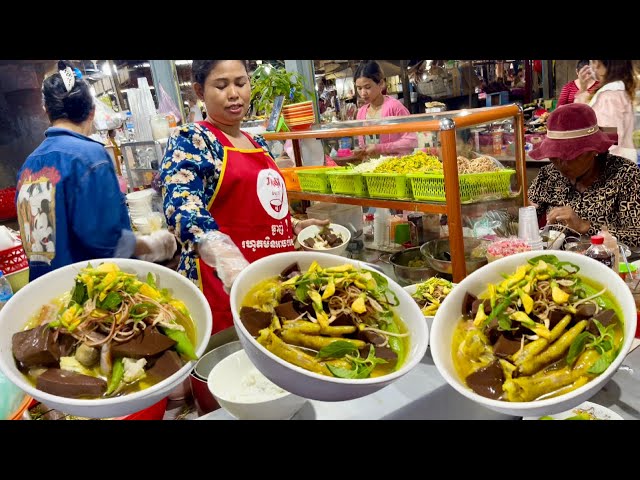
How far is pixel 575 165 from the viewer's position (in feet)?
9.73

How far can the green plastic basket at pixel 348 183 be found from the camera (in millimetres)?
2574

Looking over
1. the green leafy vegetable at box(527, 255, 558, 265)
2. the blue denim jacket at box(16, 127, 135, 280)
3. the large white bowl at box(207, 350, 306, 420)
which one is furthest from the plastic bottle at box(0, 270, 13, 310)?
the green leafy vegetable at box(527, 255, 558, 265)

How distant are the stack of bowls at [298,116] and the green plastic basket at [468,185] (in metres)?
1.30

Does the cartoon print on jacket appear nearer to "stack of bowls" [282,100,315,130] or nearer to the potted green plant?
"stack of bowls" [282,100,315,130]

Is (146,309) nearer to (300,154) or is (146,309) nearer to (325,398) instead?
(325,398)

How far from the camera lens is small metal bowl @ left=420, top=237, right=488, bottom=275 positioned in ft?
6.39

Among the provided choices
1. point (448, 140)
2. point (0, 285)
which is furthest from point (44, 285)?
point (448, 140)

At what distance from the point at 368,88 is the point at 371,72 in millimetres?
155

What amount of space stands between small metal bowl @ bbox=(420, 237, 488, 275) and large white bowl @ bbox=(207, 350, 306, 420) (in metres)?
0.97

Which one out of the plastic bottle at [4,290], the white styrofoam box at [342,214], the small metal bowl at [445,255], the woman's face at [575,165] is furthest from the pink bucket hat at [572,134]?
the plastic bottle at [4,290]

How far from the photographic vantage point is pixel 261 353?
107 centimetres

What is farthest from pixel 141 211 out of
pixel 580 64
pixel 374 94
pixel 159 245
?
pixel 580 64

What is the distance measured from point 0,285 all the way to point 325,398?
3.06 ft

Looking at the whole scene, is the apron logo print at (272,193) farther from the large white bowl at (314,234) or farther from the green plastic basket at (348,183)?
the green plastic basket at (348,183)
